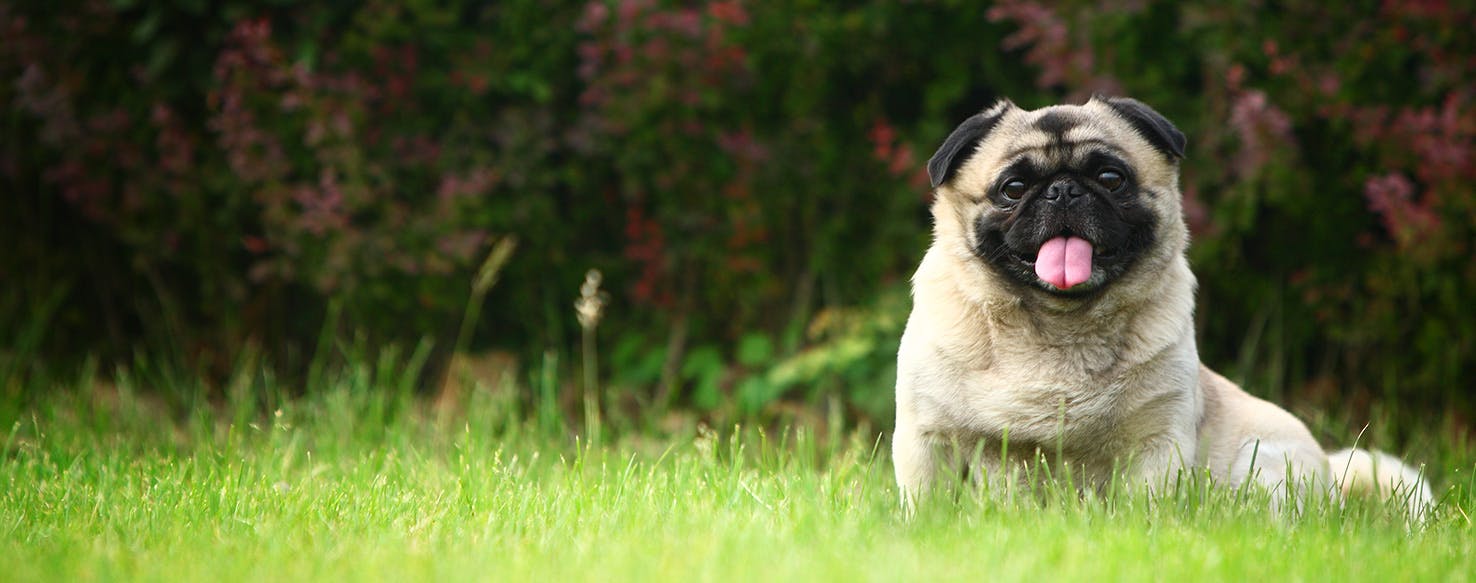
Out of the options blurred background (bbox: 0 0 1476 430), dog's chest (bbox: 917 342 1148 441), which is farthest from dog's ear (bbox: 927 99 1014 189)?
blurred background (bbox: 0 0 1476 430)

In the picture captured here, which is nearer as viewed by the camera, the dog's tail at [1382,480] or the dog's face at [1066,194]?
the dog's face at [1066,194]

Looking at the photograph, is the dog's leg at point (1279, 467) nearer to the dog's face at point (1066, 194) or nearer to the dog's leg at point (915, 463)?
the dog's face at point (1066, 194)

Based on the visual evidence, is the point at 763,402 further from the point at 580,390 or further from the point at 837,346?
the point at 580,390

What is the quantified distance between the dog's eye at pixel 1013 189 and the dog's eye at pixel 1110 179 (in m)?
0.21

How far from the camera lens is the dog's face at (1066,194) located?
376 centimetres

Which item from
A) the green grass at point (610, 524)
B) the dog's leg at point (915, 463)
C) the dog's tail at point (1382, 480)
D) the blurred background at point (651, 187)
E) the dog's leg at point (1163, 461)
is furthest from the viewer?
the blurred background at point (651, 187)

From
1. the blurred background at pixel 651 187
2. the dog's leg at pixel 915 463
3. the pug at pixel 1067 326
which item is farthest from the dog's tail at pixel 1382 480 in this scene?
the blurred background at pixel 651 187

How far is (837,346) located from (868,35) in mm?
1489

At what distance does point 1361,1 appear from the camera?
228 inches

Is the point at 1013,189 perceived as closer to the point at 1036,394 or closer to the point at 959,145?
the point at 959,145

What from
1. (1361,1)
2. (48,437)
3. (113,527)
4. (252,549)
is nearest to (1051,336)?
(252,549)

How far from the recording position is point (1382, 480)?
4273mm

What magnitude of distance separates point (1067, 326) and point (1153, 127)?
613mm

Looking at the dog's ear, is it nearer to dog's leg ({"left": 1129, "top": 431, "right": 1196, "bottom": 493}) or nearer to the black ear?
the black ear
